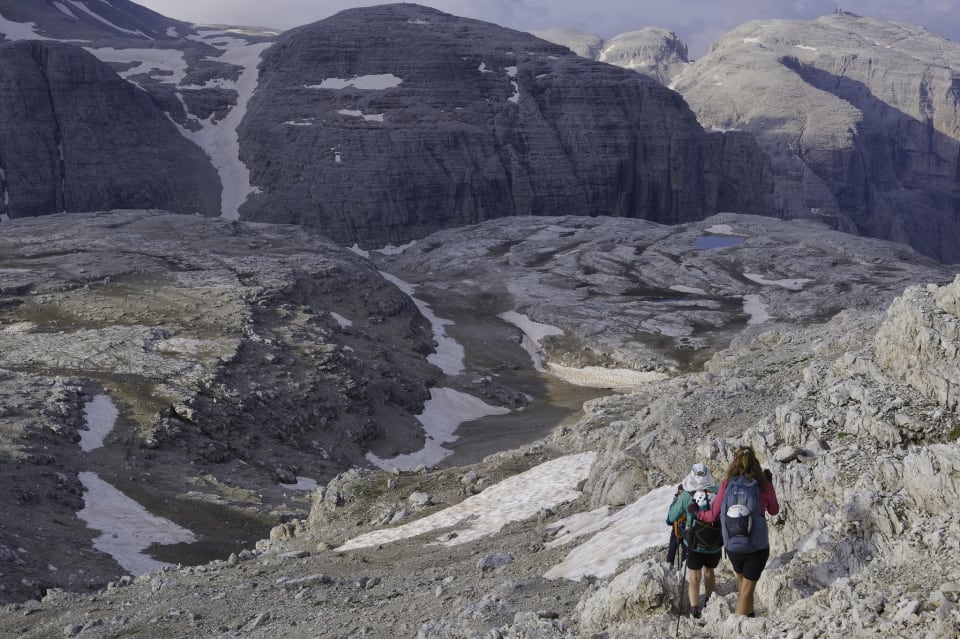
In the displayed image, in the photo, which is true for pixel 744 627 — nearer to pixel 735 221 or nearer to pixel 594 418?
pixel 594 418

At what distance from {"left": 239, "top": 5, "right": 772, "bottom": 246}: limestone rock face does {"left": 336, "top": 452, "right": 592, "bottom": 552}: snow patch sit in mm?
137412

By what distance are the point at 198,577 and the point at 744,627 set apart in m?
17.2

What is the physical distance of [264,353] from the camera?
6084 cm

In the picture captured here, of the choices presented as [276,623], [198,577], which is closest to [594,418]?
[198,577]

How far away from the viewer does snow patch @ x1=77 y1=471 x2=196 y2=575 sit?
33.1 m

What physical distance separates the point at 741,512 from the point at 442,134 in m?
163

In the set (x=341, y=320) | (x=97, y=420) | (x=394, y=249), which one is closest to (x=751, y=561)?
(x=97, y=420)

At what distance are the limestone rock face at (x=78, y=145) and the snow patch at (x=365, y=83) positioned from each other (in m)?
30.2

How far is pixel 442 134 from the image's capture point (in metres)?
171

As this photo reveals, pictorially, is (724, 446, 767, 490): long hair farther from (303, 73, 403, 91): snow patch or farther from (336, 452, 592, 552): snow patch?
(303, 73, 403, 91): snow patch

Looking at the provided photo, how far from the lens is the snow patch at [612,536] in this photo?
18.0 m

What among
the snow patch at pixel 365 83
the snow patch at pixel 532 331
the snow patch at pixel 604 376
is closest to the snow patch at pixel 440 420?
the snow patch at pixel 604 376

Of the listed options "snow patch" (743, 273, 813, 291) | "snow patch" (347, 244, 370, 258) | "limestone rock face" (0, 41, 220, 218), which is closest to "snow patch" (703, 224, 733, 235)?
"snow patch" (743, 273, 813, 291)

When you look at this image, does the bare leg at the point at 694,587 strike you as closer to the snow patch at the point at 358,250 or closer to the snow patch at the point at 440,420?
the snow patch at the point at 440,420
